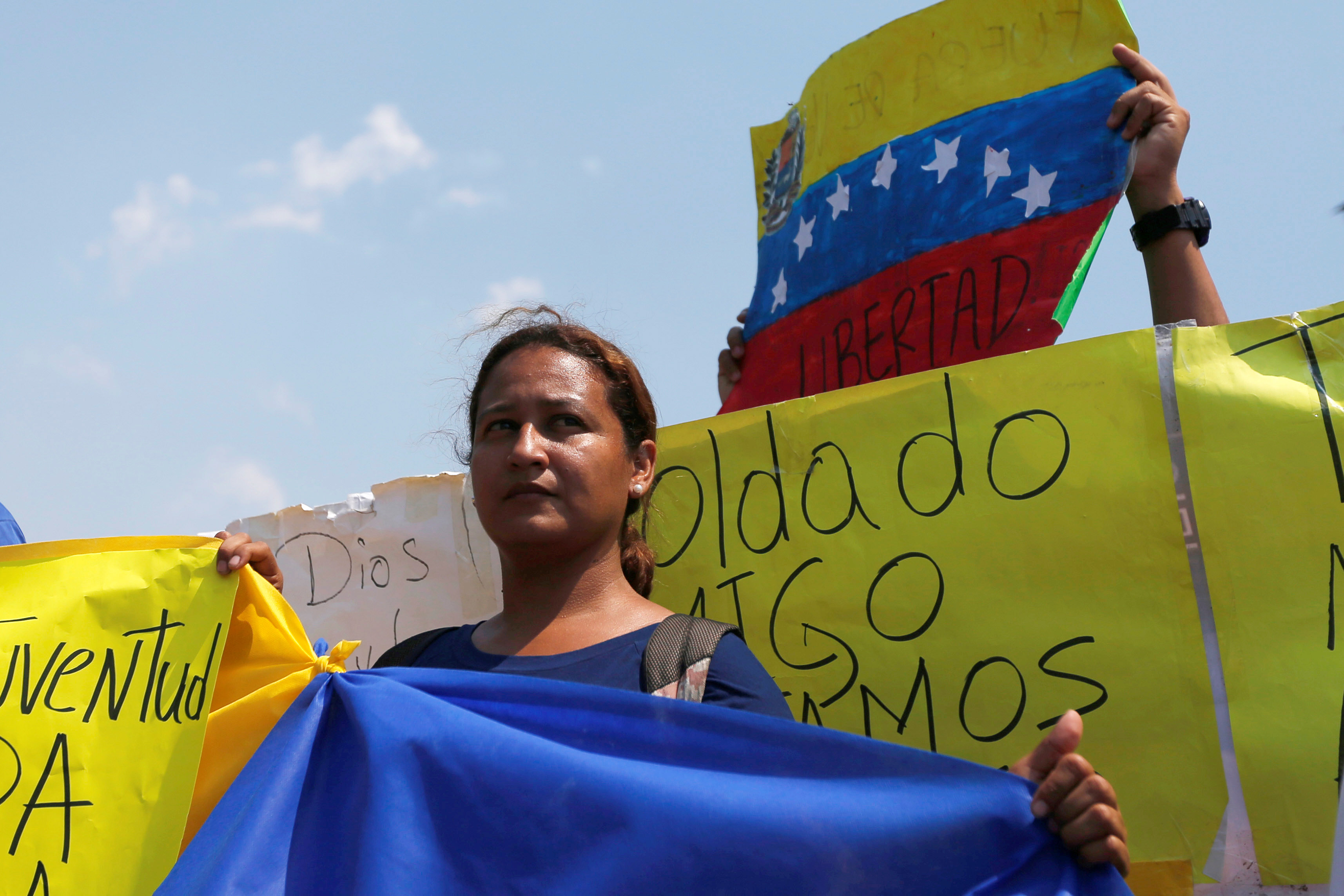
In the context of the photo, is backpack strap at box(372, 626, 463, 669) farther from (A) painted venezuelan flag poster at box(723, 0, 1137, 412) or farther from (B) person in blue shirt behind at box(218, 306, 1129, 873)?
(A) painted venezuelan flag poster at box(723, 0, 1137, 412)

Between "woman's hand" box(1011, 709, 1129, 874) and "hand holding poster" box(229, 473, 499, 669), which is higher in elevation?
"hand holding poster" box(229, 473, 499, 669)

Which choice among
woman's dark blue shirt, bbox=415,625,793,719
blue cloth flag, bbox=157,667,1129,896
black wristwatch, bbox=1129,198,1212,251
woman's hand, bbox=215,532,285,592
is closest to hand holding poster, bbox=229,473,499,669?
woman's hand, bbox=215,532,285,592

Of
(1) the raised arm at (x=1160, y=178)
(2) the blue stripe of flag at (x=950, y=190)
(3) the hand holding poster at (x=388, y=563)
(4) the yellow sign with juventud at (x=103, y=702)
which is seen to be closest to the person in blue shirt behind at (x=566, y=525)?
(4) the yellow sign with juventud at (x=103, y=702)

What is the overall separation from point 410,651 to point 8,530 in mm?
1418

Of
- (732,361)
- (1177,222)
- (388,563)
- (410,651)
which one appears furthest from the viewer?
(732,361)

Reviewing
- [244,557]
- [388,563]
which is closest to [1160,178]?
[244,557]

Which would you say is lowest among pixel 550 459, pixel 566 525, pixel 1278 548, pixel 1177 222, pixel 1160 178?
pixel 1278 548

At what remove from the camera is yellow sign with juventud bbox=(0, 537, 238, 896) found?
160 centimetres

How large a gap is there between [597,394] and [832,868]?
3.08ft

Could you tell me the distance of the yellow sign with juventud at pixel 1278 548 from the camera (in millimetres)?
1505

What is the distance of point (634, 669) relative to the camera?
145 centimetres

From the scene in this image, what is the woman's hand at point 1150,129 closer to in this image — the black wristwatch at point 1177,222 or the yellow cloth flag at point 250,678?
the black wristwatch at point 1177,222

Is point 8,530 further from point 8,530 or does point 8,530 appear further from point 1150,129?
point 1150,129

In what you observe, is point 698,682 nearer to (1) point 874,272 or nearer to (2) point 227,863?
(2) point 227,863
